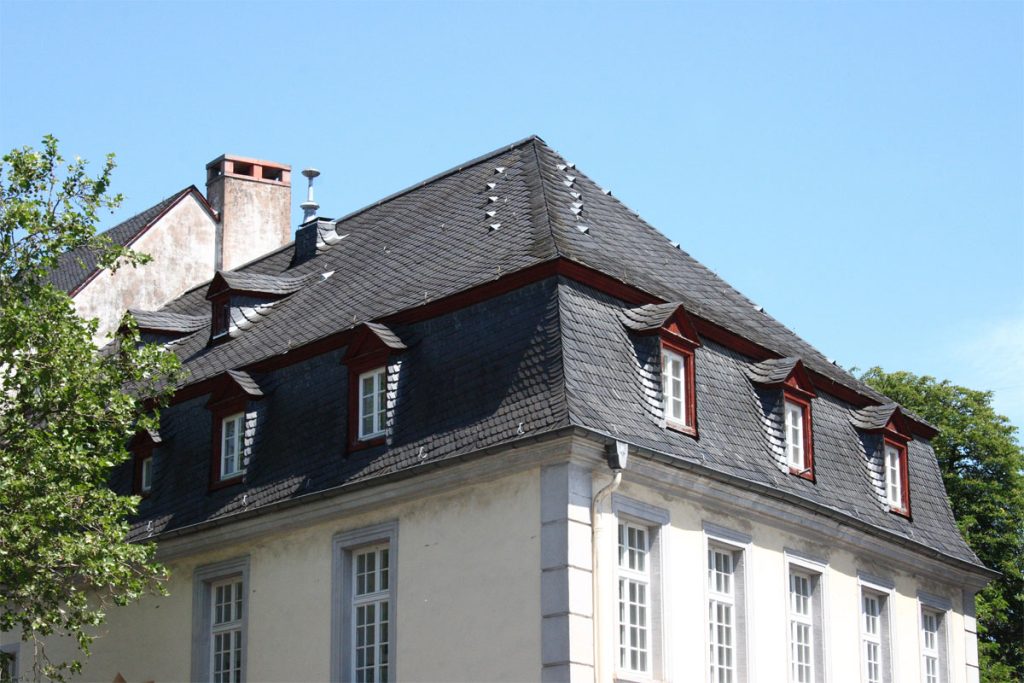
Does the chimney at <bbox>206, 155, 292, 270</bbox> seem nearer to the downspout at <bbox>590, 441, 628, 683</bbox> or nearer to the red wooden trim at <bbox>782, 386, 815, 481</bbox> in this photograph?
the red wooden trim at <bbox>782, 386, 815, 481</bbox>

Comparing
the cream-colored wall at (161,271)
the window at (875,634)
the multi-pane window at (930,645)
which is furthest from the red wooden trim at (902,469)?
the cream-colored wall at (161,271)

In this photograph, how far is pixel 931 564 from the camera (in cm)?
2911

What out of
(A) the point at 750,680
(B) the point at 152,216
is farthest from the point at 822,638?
(B) the point at 152,216

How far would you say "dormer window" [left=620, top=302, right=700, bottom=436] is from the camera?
79.3ft

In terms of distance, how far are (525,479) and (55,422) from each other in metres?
6.48

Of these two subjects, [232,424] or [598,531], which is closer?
[598,531]

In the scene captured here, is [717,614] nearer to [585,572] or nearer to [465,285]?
[585,572]

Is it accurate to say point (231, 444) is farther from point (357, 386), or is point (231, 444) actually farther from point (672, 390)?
point (672, 390)

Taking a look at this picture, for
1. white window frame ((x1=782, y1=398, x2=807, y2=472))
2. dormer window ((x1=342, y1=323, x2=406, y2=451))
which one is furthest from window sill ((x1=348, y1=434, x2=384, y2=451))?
white window frame ((x1=782, y1=398, x2=807, y2=472))

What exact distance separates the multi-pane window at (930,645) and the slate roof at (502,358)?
3.63 feet

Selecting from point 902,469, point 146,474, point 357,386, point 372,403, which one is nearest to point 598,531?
point 372,403

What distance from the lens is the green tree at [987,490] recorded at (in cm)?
4038

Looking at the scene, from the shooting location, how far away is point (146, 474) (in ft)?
95.5

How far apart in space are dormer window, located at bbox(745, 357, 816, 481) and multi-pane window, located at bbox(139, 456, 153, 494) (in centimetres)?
970
